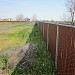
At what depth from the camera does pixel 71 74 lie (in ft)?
15.6

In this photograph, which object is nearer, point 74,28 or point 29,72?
point 74,28

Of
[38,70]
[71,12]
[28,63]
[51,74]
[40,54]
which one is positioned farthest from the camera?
[71,12]

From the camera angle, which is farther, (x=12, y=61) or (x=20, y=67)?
(x=12, y=61)

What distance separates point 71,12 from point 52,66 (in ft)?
Answer: 200

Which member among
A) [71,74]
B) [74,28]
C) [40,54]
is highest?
[74,28]

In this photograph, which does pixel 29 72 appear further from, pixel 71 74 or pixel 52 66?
pixel 71 74

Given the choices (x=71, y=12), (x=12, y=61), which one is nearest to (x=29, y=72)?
(x=12, y=61)

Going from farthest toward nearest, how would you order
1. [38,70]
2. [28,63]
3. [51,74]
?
[28,63] → [38,70] → [51,74]

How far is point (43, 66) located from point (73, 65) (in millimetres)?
4340

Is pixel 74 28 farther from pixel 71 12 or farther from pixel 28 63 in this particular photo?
pixel 71 12

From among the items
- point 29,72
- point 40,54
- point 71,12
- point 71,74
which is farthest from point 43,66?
point 71,12

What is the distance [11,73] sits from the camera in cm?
805

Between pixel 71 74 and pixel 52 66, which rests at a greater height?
pixel 71 74

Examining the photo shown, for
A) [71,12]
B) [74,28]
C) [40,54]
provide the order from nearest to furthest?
[74,28] → [40,54] → [71,12]
